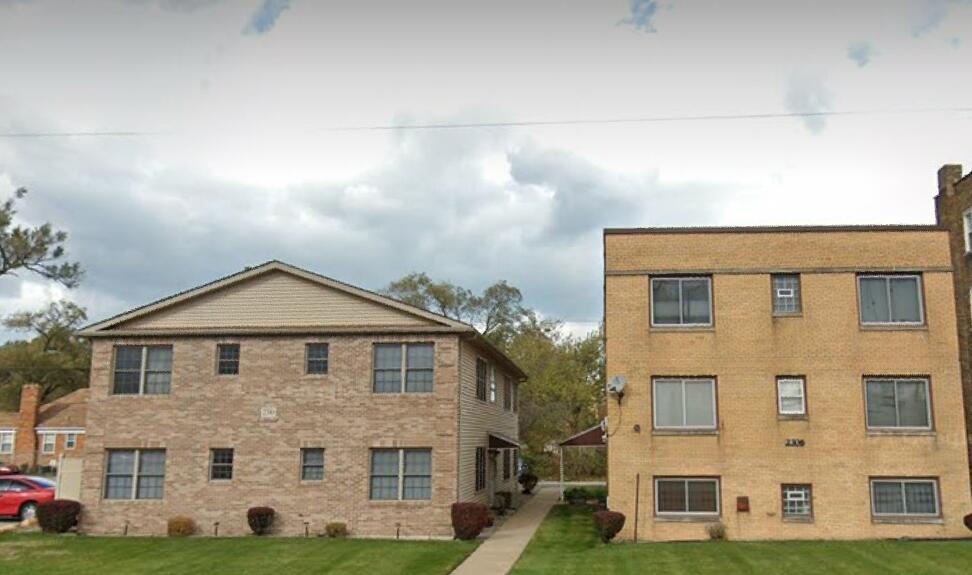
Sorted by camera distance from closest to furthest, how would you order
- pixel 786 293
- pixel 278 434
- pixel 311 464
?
pixel 786 293
pixel 311 464
pixel 278 434

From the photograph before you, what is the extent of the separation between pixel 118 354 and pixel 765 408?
2028 centimetres

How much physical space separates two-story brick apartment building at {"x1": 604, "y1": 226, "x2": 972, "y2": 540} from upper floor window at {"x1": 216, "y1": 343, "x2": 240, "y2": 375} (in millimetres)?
11856

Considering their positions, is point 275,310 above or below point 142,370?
above

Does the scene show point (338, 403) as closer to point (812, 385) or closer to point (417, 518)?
point (417, 518)

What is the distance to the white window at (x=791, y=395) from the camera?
72.5 ft

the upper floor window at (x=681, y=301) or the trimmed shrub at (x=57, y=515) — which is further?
the trimmed shrub at (x=57, y=515)

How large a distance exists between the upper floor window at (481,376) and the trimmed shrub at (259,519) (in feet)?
26.2

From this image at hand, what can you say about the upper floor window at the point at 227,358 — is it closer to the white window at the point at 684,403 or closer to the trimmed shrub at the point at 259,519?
the trimmed shrub at the point at 259,519

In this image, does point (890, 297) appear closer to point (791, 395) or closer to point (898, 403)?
point (898, 403)

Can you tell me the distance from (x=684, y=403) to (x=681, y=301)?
115 inches

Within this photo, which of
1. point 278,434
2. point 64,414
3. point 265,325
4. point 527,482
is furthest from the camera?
point 64,414

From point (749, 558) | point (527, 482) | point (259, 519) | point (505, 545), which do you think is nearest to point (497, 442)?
point (505, 545)

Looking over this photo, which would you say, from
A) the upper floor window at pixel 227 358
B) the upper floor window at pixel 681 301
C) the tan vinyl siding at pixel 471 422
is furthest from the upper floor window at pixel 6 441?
the upper floor window at pixel 681 301

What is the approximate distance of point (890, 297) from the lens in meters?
22.6
